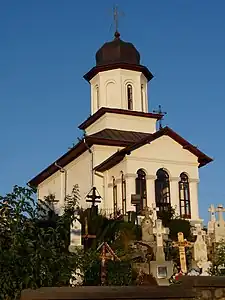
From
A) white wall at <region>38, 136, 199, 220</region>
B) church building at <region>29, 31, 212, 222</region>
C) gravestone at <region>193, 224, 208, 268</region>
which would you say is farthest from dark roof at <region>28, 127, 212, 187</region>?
gravestone at <region>193, 224, 208, 268</region>

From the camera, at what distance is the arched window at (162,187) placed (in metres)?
26.0

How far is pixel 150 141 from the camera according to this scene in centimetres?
2606

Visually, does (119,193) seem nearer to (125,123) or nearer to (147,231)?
(125,123)

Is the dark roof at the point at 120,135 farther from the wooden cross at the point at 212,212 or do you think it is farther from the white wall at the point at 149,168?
the wooden cross at the point at 212,212

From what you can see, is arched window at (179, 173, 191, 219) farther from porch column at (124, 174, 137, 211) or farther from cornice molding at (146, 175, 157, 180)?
porch column at (124, 174, 137, 211)

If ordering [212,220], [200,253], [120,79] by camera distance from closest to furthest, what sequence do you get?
[200,253]
[212,220]
[120,79]

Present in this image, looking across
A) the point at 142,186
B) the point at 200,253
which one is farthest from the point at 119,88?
the point at 200,253

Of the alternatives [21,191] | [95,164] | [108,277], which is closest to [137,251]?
[108,277]

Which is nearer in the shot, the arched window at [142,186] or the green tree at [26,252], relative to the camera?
the green tree at [26,252]

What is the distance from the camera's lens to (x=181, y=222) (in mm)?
21859

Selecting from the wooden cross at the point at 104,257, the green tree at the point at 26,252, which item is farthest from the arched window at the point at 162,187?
the green tree at the point at 26,252

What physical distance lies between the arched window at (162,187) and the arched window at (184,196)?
632 mm

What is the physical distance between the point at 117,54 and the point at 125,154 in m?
7.21

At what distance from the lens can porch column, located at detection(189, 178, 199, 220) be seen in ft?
85.1
